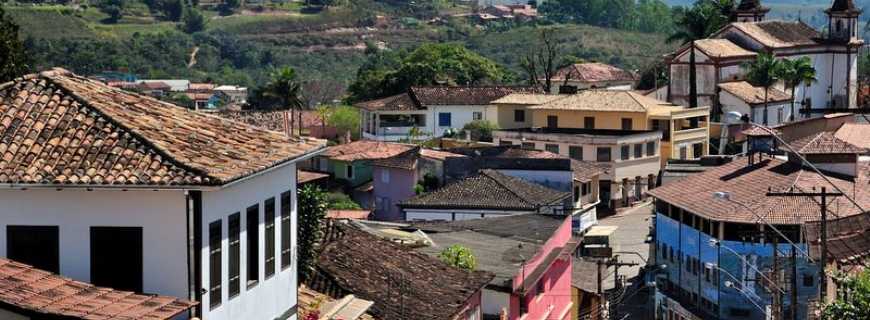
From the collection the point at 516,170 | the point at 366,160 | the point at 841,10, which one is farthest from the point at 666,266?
the point at 841,10

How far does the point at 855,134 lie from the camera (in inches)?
3322

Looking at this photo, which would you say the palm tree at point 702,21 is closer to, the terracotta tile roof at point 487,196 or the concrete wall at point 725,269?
the terracotta tile roof at point 487,196

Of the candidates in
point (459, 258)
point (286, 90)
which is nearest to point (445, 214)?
point (459, 258)

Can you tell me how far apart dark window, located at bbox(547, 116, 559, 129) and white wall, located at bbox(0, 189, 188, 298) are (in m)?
80.1

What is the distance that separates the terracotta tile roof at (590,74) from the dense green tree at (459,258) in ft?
288

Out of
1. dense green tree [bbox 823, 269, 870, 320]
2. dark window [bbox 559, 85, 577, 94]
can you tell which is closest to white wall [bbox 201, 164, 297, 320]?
dense green tree [bbox 823, 269, 870, 320]

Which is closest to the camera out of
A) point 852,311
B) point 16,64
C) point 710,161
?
point 16,64

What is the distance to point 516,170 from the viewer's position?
242ft

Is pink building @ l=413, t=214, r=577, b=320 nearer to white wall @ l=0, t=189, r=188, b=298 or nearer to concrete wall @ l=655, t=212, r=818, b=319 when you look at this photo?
concrete wall @ l=655, t=212, r=818, b=319

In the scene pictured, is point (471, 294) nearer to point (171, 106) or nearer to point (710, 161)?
point (171, 106)

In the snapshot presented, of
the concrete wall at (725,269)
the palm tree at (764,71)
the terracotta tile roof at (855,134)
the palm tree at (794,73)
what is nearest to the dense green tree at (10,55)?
the concrete wall at (725,269)

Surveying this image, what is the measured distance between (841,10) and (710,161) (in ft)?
135

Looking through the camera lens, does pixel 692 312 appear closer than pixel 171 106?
No

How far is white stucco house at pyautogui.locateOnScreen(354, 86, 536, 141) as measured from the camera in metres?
109
